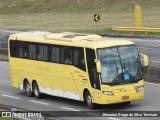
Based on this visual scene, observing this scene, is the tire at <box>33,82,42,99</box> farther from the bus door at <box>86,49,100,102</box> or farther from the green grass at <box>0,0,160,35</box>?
the green grass at <box>0,0,160,35</box>

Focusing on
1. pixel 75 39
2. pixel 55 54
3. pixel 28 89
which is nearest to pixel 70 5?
pixel 28 89

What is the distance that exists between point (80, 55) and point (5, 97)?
5.32 metres

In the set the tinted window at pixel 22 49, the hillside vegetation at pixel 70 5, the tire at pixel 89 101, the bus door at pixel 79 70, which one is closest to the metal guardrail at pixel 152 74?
the tinted window at pixel 22 49

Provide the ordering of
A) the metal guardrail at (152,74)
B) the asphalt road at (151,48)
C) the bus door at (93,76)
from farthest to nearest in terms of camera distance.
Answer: the asphalt road at (151,48)
the metal guardrail at (152,74)
the bus door at (93,76)

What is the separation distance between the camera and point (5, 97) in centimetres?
2628

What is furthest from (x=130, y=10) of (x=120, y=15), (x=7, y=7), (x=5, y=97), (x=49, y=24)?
(x=5, y=97)

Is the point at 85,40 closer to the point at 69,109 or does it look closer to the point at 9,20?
the point at 69,109

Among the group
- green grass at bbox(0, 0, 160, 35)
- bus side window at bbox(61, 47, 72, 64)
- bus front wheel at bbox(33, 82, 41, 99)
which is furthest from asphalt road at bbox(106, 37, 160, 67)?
bus side window at bbox(61, 47, 72, 64)

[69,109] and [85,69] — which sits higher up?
[85,69]

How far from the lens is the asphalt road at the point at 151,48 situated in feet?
108

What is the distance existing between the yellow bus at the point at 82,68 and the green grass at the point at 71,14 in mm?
25655

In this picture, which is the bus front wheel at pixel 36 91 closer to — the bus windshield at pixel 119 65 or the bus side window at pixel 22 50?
the bus side window at pixel 22 50

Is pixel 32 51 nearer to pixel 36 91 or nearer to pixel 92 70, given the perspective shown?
pixel 36 91

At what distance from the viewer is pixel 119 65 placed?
2158 cm
